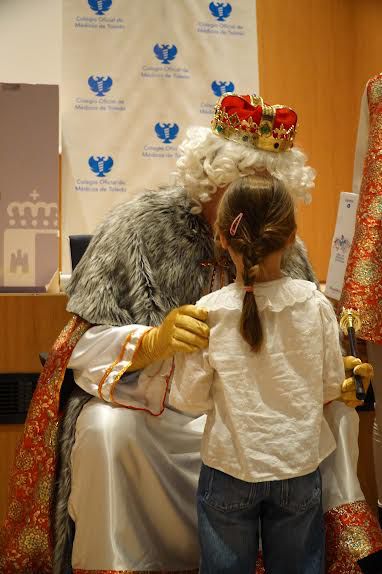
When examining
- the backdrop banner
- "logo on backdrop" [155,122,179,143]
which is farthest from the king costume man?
"logo on backdrop" [155,122,179,143]

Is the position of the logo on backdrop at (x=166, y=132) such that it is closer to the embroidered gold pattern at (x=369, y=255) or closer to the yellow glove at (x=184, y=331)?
the embroidered gold pattern at (x=369, y=255)

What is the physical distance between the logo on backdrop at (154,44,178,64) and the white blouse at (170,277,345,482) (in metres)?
2.71

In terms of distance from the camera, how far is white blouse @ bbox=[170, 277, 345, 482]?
1.52m

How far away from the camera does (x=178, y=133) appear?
398 centimetres

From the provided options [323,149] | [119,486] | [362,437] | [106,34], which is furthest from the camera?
[323,149]

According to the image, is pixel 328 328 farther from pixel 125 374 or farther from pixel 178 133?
pixel 178 133

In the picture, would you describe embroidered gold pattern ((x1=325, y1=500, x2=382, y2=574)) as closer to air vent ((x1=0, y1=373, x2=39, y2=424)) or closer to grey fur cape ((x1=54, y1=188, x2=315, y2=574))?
grey fur cape ((x1=54, y1=188, x2=315, y2=574))

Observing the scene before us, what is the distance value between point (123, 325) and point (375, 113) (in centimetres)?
121

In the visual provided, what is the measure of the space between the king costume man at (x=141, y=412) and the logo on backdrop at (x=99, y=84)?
188cm

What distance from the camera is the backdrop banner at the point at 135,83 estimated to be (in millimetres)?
3852

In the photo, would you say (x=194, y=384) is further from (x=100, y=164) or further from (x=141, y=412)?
(x=100, y=164)

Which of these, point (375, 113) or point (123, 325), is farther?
point (375, 113)

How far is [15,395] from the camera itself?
2.76 meters

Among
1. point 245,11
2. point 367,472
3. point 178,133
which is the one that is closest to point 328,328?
point 367,472
